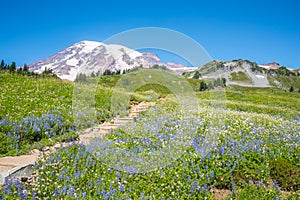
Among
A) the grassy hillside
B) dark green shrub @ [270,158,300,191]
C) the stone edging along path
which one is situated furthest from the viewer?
dark green shrub @ [270,158,300,191]

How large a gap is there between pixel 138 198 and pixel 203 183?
1996 mm

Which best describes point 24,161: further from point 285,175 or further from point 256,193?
point 285,175

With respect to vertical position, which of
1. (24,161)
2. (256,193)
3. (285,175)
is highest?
(24,161)

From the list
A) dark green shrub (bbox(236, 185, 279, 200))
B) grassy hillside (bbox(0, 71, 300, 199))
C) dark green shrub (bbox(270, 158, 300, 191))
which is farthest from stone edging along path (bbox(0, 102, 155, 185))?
dark green shrub (bbox(270, 158, 300, 191))

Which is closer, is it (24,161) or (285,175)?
(285,175)

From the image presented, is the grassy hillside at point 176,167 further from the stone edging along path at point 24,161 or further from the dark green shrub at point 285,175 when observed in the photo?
the stone edging along path at point 24,161

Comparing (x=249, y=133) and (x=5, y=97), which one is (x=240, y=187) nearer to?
(x=249, y=133)

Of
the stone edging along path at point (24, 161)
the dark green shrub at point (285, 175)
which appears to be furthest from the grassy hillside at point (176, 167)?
the stone edging along path at point (24, 161)

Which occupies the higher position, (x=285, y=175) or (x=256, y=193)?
(x=285, y=175)

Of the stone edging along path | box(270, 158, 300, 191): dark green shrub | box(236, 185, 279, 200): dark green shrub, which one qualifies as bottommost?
box(236, 185, 279, 200): dark green shrub

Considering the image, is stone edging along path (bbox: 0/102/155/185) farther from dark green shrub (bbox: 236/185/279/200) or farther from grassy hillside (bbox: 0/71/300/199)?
dark green shrub (bbox: 236/185/279/200)

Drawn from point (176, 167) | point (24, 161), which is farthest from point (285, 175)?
point (24, 161)

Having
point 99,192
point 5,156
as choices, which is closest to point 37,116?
point 5,156

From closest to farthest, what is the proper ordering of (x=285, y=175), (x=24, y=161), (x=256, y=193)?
(x=256, y=193), (x=285, y=175), (x=24, y=161)
